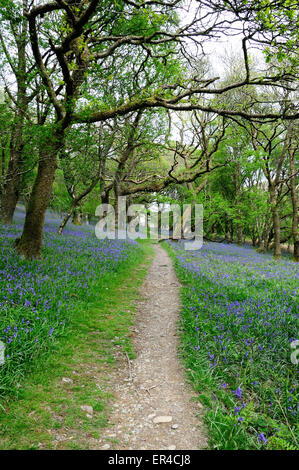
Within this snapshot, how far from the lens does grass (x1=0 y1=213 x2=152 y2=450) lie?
3.11 metres

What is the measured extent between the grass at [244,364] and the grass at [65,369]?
1.50 m

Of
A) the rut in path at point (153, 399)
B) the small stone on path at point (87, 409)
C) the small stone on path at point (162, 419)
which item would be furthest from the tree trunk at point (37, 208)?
the small stone on path at point (162, 419)

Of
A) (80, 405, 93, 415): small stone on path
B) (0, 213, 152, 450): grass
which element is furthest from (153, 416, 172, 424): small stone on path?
(80, 405, 93, 415): small stone on path

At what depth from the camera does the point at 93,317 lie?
6605 millimetres

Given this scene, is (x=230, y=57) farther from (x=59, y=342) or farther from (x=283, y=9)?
(x=59, y=342)

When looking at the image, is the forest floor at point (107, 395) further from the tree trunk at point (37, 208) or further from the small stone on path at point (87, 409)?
the tree trunk at point (37, 208)

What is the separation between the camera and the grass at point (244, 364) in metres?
3.22

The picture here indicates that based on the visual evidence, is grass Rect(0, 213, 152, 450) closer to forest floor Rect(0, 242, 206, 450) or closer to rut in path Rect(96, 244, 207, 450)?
forest floor Rect(0, 242, 206, 450)

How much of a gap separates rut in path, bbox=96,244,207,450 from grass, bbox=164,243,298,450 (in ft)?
0.81

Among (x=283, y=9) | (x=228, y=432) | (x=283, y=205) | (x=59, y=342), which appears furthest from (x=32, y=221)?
(x=283, y=205)

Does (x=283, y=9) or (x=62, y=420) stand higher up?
(x=283, y=9)

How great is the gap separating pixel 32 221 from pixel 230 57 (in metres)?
18.2

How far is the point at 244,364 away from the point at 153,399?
179 cm

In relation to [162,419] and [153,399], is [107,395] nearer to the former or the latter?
[153,399]
